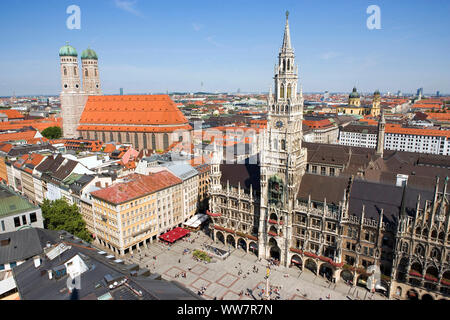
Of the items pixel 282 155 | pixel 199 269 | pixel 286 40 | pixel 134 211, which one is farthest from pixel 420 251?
pixel 134 211

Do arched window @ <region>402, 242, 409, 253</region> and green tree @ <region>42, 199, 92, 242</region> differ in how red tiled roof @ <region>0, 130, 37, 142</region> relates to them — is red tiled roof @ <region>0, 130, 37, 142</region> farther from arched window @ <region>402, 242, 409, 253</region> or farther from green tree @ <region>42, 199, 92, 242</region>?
arched window @ <region>402, 242, 409, 253</region>

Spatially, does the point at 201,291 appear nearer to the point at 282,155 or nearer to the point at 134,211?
the point at 134,211

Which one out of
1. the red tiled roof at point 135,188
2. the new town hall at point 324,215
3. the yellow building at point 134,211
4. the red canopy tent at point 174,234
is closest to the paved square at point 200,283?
the new town hall at point 324,215

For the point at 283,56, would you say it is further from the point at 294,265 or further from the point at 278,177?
the point at 294,265
